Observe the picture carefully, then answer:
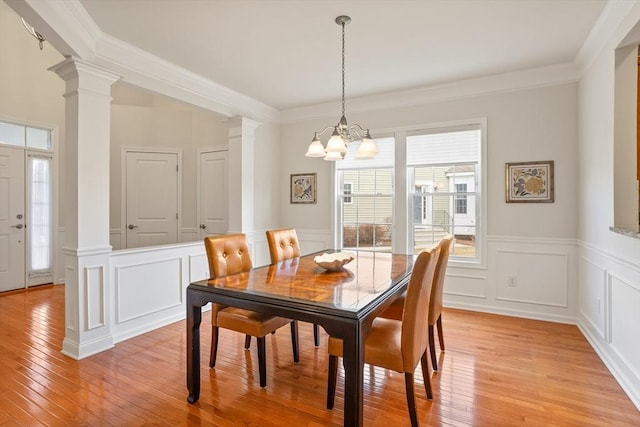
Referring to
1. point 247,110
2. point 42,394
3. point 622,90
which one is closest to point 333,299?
point 42,394

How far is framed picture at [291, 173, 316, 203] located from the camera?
195 inches

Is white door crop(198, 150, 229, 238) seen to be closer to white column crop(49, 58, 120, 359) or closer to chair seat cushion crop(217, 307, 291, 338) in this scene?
white column crop(49, 58, 120, 359)

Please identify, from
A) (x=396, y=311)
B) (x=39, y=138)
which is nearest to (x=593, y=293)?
(x=396, y=311)

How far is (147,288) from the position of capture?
3.43 metres

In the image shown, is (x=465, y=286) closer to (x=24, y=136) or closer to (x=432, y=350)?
(x=432, y=350)

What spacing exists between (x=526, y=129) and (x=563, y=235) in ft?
3.91

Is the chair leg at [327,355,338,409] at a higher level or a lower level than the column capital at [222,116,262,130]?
lower

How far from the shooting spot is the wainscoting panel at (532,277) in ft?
11.8

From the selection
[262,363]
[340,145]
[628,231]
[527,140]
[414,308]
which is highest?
[527,140]

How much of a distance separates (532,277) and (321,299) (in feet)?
9.93

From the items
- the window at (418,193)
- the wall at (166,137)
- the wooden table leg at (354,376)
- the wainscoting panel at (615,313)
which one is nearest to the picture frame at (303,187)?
the window at (418,193)

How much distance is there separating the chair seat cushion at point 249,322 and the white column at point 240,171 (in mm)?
2105

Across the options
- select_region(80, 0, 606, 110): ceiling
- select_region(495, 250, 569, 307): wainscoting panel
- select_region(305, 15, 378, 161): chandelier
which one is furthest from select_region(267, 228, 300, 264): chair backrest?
select_region(495, 250, 569, 307): wainscoting panel

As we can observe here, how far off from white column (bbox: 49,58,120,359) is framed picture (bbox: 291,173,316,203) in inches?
103
